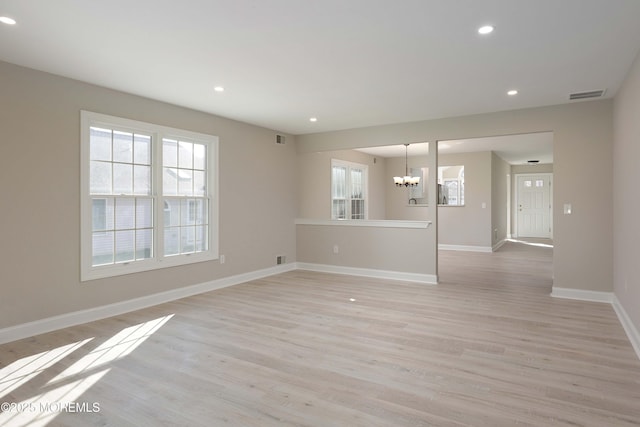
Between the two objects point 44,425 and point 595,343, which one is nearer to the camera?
point 44,425

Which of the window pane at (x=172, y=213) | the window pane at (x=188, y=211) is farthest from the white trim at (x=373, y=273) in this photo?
the window pane at (x=172, y=213)

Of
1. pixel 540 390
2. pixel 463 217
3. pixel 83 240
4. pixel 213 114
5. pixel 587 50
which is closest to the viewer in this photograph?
pixel 540 390

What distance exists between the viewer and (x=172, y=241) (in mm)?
4949

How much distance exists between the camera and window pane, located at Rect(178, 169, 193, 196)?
5.04m

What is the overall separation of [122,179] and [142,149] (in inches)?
18.2

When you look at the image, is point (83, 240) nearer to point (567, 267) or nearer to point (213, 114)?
point (213, 114)

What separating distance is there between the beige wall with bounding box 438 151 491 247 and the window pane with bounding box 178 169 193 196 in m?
6.96

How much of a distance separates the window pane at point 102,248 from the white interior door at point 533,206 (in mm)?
11889

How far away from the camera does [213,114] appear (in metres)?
5.36

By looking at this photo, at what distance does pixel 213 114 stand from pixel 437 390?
4.48 meters

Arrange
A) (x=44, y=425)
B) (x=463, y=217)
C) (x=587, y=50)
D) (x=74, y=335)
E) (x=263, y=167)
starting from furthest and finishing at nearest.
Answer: (x=463, y=217) → (x=263, y=167) → (x=74, y=335) → (x=587, y=50) → (x=44, y=425)

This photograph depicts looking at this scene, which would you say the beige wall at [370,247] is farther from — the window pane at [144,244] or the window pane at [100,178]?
the window pane at [100,178]

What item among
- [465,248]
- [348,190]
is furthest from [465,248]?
[348,190]

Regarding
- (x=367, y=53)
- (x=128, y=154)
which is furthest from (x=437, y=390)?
(x=128, y=154)
